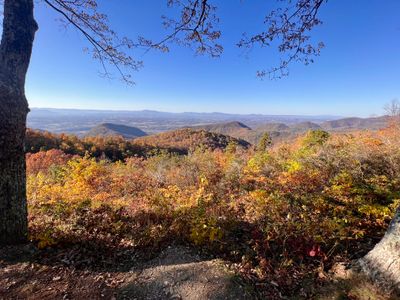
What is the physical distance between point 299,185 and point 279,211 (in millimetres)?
1364

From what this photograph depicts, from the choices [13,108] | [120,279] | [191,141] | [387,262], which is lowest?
[191,141]

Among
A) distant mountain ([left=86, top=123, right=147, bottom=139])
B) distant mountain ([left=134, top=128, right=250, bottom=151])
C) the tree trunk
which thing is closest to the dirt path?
the tree trunk

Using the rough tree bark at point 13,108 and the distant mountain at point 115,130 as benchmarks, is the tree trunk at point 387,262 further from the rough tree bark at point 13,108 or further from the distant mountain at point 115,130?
the distant mountain at point 115,130

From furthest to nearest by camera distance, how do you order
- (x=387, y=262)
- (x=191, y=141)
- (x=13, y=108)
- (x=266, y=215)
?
(x=191, y=141)
(x=266, y=215)
(x=13, y=108)
(x=387, y=262)

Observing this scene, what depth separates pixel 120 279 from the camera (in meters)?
3.09

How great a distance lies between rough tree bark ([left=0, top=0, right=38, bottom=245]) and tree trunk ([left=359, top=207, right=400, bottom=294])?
16.0 ft

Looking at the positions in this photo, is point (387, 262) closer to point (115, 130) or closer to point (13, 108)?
point (13, 108)

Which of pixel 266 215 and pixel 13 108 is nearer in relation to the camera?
pixel 13 108

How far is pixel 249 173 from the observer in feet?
22.8

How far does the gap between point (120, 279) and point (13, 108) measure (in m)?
2.80

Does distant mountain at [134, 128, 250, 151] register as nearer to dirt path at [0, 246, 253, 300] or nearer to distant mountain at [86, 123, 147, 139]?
dirt path at [0, 246, 253, 300]

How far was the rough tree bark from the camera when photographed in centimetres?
321

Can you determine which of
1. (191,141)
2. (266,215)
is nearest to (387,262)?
(266,215)

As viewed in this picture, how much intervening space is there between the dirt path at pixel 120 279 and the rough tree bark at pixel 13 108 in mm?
604
